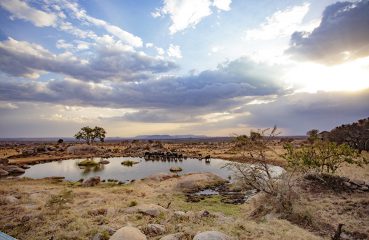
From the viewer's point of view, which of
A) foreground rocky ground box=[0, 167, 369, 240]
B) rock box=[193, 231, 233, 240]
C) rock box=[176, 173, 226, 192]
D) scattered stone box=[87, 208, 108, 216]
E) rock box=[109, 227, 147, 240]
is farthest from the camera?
rock box=[176, 173, 226, 192]

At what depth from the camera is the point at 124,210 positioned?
17.2m

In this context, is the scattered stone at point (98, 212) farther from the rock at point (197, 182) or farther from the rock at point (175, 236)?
the rock at point (197, 182)

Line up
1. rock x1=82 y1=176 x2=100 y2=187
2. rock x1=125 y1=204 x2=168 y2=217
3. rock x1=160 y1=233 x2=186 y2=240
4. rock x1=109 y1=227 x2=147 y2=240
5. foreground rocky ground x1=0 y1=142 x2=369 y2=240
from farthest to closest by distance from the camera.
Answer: rock x1=82 y1=176 x2=100 y2=187, rock x1=125 y1=204 x2=168 y2=217, foreground rocky ground x1=0 y1=142 x2=369 y2=240, rock x1=160 y1=233 x2=186 y2=240, rock x1=109 y1=227 x2=147 y2=240

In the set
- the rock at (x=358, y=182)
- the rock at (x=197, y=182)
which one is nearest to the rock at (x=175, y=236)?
the rock at (x=358, y=182)

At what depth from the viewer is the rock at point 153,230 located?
12837 millimetres

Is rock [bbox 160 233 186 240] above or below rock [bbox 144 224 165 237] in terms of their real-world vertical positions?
above

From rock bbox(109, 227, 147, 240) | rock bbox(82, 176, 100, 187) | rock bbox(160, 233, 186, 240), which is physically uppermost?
rock bbox(109, 227, 147, 240)

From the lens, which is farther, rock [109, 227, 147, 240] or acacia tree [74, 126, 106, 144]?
acacia tree [74, 126, 106, 144]

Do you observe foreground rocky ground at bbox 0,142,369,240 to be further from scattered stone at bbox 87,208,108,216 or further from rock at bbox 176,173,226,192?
rock at bbox 176,173,226,192

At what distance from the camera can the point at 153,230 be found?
13016 millimetres

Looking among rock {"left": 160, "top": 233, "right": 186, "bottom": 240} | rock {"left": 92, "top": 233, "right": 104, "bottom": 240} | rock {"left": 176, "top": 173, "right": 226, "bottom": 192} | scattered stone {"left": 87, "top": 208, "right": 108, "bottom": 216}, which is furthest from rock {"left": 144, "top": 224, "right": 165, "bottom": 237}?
rock {"left": 176, "top": 173, "right": 226, "bottom": 192}

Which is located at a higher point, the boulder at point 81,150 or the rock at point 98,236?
the boulder at point 81,150

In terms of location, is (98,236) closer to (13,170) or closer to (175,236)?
(175,236)

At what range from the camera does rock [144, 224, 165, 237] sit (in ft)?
42.1
